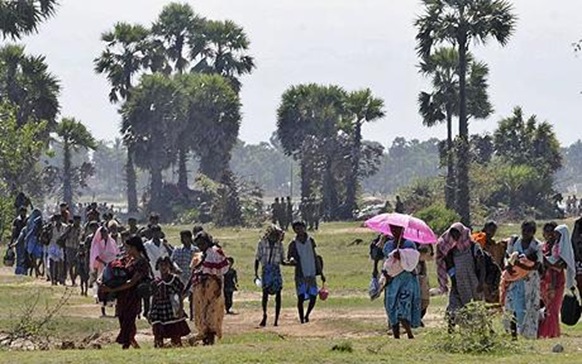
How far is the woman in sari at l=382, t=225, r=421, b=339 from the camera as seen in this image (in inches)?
648

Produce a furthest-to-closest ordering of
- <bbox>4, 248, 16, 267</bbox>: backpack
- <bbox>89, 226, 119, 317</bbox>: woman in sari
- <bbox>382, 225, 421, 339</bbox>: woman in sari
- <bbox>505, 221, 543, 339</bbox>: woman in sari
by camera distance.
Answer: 1. <bbox>4, 248, 16, 267</bbox>: backpack
2. <bbox>89, 226, 119, 317</bbox>: woman in sari
3. <bbox>505, 221, 543, 339</bbox>: woman in sari
4. <bbox>382, 225, 421, 339</bbox>: woman in sari

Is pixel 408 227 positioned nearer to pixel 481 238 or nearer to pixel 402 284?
pixel 402 284

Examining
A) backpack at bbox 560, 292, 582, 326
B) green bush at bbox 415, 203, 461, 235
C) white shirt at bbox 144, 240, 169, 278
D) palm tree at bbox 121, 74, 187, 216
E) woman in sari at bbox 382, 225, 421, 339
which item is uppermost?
palm tree at bbox 121, 74, 187, 216

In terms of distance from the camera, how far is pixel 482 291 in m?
16.8

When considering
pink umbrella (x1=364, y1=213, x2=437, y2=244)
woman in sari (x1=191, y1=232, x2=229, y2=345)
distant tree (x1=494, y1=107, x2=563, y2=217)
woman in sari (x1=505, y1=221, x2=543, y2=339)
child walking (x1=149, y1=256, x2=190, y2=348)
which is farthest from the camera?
distant tree (x1=494, y1=107, x2=563, y2=217)

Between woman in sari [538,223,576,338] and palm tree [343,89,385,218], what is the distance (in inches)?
2149

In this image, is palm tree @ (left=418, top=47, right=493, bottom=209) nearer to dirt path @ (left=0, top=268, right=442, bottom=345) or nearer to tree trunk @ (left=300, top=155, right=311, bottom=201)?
tree trunk @ (left=300, top=155, right=311, bottom=201)

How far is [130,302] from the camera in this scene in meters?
15.5

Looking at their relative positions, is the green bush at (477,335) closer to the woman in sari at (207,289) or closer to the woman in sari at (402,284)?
the woman in sari at (402,284)

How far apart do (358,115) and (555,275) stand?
57906 mm

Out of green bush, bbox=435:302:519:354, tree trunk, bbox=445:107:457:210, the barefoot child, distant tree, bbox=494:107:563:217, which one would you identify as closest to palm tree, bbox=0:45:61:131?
tree trunk, bbox=445:107:457:210

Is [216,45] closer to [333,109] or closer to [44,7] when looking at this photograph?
[333,109]

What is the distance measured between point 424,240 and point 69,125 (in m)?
54.8

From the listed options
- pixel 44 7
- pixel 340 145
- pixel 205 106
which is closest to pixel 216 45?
pixel 205 106
